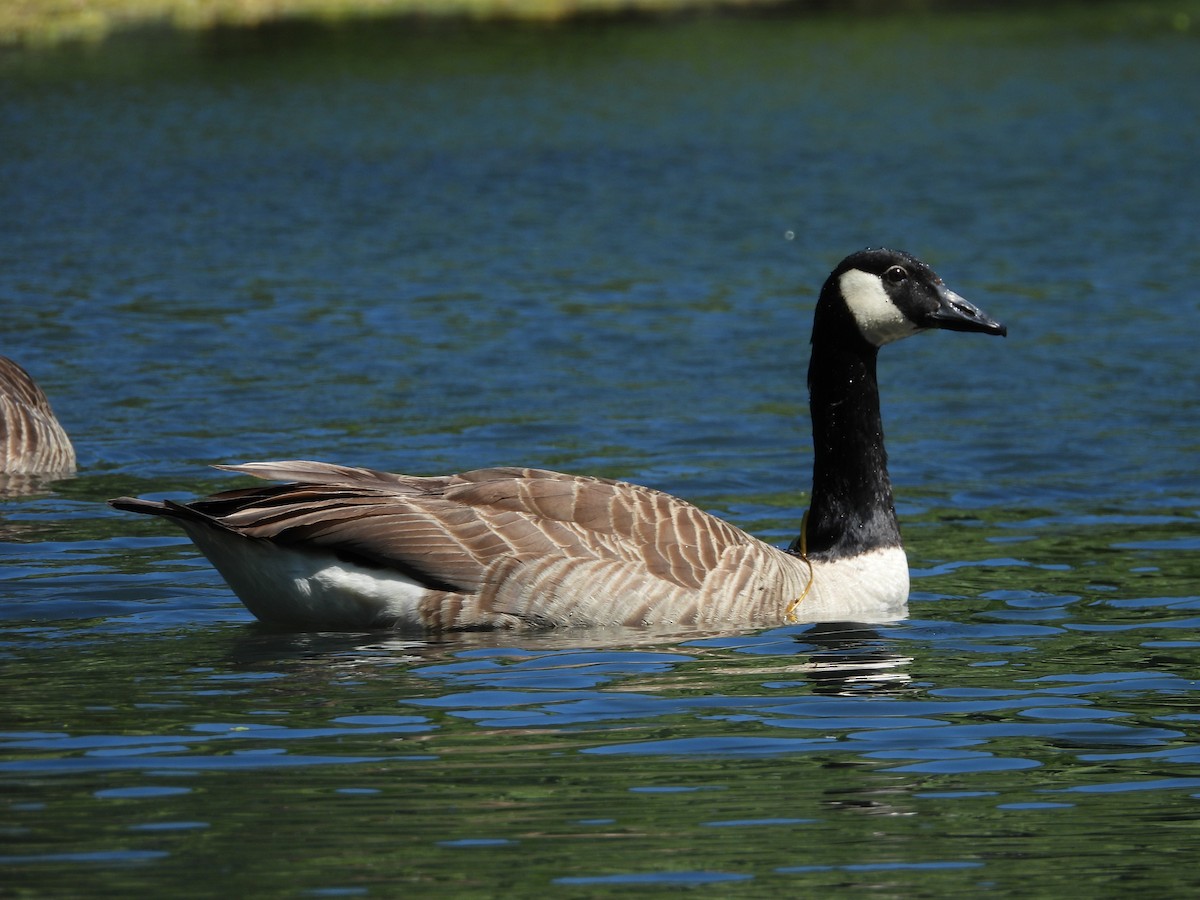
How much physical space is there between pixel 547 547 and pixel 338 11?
134ft

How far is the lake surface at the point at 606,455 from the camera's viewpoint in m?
5.96

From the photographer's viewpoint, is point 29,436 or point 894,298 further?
point 29,436

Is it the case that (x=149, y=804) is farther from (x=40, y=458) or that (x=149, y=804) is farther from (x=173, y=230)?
(x=173, y=230)

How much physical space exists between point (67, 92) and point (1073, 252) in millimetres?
19027

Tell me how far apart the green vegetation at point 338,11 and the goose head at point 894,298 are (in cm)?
3408

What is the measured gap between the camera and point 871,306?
370 inches

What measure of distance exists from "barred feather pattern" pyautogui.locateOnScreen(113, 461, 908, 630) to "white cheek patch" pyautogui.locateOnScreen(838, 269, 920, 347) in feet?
4.25

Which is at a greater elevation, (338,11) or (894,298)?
(338,11)

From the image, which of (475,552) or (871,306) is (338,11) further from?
(475,552)

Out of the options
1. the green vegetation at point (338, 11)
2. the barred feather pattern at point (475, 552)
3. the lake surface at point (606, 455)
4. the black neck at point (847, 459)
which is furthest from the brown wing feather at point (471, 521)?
the green vegetation at point (338, 11)

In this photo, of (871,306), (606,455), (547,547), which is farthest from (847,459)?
(606,455)

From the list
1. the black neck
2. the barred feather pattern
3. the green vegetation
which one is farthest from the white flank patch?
the green vegetation

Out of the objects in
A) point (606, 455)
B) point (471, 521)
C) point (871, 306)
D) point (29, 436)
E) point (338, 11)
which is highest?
point (338, 11)

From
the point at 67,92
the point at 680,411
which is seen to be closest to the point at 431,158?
the point at 67,92
